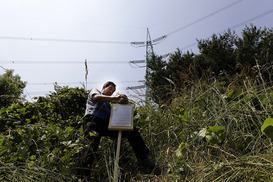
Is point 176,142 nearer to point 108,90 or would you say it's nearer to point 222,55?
point 108,90

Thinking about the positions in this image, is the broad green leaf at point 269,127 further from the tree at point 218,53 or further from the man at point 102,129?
the tree at point 218,53

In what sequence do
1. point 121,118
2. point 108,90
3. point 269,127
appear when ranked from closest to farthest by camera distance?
point 269,127 → point 121,118 → point 108,90

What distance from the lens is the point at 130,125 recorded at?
197 centimetres

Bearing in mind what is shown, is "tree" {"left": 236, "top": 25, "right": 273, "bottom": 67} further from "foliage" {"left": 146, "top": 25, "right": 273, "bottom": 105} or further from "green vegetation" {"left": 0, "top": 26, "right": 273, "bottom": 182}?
"green vegetation" {"left": 0, "top": 26, "right": 273, "bottom": 182}

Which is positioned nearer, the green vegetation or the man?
the green vegetation

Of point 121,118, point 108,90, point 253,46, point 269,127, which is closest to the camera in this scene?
point 269,127

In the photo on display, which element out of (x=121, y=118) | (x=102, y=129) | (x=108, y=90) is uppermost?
(x=108, y=90)

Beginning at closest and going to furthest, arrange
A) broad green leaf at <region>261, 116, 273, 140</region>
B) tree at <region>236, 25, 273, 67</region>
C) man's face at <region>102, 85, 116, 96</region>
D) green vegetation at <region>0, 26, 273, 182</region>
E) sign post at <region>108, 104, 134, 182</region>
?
broad green leaf at <region>261, 116, 273, 140</region> → green vegetation at <region>0, 26, 273, 182</region> → sign post at <region>108, 104, 134, 182</region> → man's face at <region>102, 85, 116, 96</region> → tree at <region>236, 25, 273, 67</region>

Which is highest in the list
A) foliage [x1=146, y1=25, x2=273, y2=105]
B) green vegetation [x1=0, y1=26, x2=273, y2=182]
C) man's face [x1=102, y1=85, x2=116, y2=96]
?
foliage [x1=146, y1=25, x2=273, y2=105]

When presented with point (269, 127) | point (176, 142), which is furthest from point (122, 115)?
point (269, 127)

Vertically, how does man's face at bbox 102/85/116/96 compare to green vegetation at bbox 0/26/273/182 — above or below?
above

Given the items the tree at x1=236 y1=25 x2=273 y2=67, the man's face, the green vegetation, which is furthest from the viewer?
the tree at x1=236 y1=25 x2=273 y2=67

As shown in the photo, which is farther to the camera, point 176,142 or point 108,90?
point 108,90

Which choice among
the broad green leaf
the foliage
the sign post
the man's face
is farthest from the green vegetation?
the foliage
